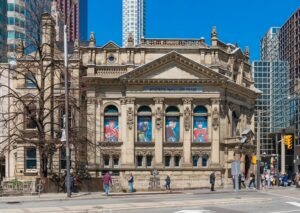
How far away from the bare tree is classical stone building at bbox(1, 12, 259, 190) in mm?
1669

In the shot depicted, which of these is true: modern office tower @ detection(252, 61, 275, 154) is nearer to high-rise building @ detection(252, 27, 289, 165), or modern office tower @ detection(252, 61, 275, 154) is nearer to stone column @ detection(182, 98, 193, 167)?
high-rise building @ detection(252, 27, 289, 165)

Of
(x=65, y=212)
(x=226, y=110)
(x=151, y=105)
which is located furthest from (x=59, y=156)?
(x=65, y=212)

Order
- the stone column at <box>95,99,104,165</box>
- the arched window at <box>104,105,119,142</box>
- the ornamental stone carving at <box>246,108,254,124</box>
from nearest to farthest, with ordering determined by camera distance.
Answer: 1. the stone column at <box>95,99,104,165</box>
2. the arched window at <box>104,105,119,142</box>
3. the ornamental stone carving at <box>246,108,254,124</box>

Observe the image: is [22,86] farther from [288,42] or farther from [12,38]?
[288,42]

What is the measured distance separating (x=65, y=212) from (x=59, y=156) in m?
39.2

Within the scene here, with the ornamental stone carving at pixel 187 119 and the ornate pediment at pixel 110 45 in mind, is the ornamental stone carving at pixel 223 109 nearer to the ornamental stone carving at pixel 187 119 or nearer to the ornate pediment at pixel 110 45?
the ornamental stone carving at pixel 187 119

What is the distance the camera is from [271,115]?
133m

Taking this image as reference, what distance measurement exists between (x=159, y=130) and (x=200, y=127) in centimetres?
472

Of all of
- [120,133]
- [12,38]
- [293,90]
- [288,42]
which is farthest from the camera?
[288,42]

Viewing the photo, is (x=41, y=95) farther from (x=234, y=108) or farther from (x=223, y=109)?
(x=234, y=108)

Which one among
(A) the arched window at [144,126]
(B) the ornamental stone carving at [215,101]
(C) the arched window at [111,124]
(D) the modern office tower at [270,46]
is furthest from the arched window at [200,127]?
(D) the modern office tower at [270,46]

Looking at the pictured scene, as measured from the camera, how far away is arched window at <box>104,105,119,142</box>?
6594 centimetres

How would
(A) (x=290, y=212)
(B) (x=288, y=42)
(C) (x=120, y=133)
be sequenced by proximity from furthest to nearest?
(B) (x=288, y=42) → (C) (x=120, y=133) → (A) (x=290, y=212)

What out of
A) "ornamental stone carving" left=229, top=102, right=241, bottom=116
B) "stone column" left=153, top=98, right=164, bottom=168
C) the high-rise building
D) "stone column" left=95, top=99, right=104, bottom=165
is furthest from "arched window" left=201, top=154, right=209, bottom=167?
the high-rise building
